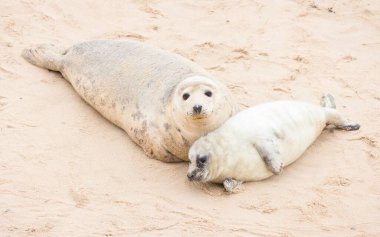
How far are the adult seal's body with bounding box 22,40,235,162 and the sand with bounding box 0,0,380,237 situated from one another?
13cm

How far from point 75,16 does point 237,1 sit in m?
1.81

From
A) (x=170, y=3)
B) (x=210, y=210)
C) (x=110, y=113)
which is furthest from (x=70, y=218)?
(x=170, y=3)

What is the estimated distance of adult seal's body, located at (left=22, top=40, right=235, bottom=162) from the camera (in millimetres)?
4414

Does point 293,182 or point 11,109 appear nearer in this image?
point 293,182

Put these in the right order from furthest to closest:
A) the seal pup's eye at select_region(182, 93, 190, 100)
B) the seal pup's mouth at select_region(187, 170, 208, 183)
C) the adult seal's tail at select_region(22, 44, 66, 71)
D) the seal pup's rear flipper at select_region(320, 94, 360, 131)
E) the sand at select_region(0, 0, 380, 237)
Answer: the adult seal's tail at select_region(22, 44, 66, 71)
the seal pup's rear flipper at select_region(320, 94, 360, 131)
the seal pup's eye at select_region(182, 93, 190, 100)
the seal pup's mouth at select_region(187, 170, 208, 183)
the sand at select_region(0, 0, 380, 237)

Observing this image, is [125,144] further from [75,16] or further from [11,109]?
[75,16]

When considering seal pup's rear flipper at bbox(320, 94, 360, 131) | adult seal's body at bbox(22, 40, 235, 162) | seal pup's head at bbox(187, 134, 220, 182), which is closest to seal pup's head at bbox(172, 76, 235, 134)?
adult seal's body at bbox(22, 40, 235, 162)

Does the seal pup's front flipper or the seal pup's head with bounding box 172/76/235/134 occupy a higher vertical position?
the seal pup's head with bounding box 172/76/235/134

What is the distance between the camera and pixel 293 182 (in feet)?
14.2

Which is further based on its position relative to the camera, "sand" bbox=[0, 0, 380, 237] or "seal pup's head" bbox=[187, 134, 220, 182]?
"seal pup's head" bbox=[187, 134, 220, 182]

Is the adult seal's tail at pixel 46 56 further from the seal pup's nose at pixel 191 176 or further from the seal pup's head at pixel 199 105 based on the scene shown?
the seal pup's nose at pixel 191 176

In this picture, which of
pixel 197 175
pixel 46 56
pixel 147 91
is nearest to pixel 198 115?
pixel 197 175

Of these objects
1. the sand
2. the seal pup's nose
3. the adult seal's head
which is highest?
the adult seal's head

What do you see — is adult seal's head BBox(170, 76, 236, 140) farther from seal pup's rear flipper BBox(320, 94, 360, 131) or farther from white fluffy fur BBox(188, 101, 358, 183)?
seal pup's rear flipper BBox(320, 94, 360, 131)
